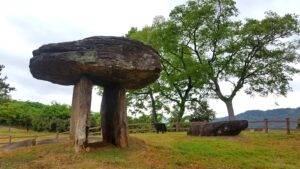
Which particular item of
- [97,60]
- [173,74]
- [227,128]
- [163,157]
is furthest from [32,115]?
[163,157]

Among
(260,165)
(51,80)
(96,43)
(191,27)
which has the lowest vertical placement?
(260,165)

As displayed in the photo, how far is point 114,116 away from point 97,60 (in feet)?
10.4

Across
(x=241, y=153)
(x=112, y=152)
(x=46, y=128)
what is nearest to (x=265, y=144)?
(x=241, y=153)

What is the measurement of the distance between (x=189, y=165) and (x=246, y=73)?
17.5 metres

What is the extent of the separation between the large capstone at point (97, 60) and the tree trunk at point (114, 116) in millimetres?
834

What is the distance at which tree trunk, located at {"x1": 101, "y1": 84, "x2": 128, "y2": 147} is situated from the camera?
16.1m

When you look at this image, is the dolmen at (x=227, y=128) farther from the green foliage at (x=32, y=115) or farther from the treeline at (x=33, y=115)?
the green foliage at (x=32, y=115)

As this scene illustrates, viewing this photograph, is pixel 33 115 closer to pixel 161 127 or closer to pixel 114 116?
pixel 161 127

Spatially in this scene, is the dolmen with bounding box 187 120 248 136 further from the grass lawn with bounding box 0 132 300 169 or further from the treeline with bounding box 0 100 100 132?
the treeline with bounding box 0 100 100 132

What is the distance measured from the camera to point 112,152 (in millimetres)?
14859

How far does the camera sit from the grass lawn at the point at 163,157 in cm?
1341

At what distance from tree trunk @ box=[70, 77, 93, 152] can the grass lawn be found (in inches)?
20.1

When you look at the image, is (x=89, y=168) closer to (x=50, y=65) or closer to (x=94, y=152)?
(x=94, y=152)

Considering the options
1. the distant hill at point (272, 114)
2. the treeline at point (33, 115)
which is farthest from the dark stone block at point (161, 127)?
the distant hill at point (272, 114)
